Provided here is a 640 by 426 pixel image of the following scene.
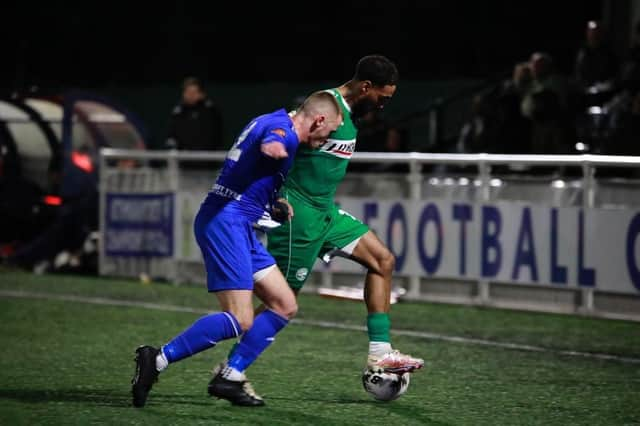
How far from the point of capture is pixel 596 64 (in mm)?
15711

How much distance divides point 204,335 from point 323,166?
1.39 metres

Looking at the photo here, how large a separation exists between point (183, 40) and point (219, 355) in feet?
42.6

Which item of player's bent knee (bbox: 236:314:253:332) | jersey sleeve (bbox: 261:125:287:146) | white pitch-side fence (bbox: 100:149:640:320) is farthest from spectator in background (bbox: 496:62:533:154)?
jersey sleeve (bbox: 261:125:287:146)

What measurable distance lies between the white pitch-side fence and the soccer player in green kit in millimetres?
4475

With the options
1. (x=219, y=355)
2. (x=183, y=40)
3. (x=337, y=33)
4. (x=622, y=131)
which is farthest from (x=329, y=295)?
(x=183, y=40)

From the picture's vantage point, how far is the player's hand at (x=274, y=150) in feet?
22.5

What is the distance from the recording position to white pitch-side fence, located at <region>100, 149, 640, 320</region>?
12.3 meters

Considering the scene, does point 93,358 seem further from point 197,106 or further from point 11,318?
point 197,106

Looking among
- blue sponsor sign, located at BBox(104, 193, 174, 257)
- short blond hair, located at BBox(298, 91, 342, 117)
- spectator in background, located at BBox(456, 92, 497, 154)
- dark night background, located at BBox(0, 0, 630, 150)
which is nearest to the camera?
short blond hair, located at BBox(298, 91, 342, 117)

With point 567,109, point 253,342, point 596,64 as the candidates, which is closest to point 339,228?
point 253,342

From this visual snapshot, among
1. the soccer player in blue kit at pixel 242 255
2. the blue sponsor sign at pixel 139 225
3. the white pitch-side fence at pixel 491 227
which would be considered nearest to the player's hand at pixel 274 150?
the soccer player in blue kit at pixel 242 255

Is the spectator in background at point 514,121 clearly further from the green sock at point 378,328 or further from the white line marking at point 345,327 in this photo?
the green sock at point 378,328

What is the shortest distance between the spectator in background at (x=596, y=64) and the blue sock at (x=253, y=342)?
8.99 meters

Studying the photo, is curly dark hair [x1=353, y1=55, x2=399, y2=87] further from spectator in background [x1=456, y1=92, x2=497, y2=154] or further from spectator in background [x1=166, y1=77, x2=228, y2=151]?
spectator in background [x1=166, y1=77, x2=228, y2=151]
